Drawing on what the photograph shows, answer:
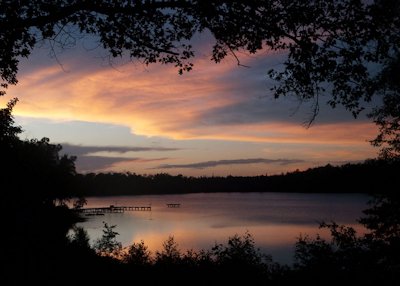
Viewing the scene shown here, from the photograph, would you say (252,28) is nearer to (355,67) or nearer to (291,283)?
(355,67)

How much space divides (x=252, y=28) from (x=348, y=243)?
9.14 meters

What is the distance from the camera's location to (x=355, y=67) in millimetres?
8562

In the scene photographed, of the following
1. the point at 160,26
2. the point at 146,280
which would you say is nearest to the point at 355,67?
the point at 160,26

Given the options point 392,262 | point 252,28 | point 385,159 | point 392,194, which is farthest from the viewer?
point 385,159

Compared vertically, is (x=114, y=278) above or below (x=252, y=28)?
below

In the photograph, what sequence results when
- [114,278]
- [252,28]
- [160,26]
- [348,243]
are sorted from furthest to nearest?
1. [348,243]
2. [114,278]
3. [160,26]
4. [252,28]

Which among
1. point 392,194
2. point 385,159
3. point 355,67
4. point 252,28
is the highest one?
Answer: point 252,28

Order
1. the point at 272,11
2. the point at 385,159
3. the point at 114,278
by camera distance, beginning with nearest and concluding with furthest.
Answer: the point at 272,11, the point at 114,278, the point at 385,159

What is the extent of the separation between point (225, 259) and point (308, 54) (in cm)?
915

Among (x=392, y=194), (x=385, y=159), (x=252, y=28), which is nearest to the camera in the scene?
(x=252, y=28)

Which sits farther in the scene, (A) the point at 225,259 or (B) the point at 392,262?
(A) the point at 225,259

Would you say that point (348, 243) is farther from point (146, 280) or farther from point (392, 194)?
point (146, 280)

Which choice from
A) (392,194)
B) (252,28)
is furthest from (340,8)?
(392,194)

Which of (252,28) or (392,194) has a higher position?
(252,28)
